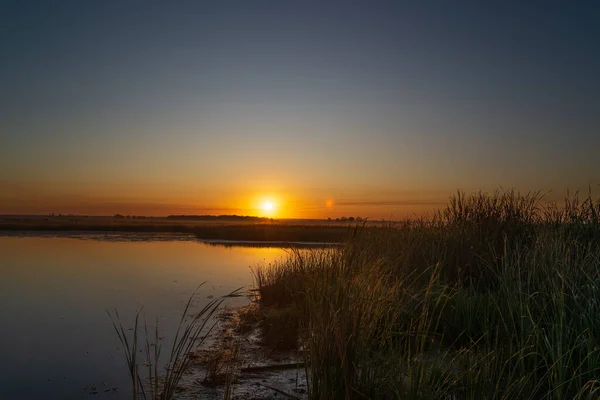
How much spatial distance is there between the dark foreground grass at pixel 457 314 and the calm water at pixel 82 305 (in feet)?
10.2

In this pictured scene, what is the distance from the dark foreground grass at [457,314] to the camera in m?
3.75

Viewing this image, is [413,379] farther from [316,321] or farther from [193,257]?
[193,257]

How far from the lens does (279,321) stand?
30.1 ft

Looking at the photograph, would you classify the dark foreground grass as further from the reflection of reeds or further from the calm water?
the calm water

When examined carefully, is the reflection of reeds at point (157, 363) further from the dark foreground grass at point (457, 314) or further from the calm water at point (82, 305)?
the dark foreground grass at point (457, 314)

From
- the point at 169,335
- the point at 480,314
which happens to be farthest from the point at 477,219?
the point at 169,335

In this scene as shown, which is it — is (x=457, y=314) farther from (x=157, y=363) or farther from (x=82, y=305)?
(x=82, y=305)

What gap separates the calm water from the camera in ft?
22.6

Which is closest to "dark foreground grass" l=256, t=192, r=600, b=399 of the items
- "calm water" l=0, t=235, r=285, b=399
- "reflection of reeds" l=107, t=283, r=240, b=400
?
"reflection of reeds" l=107, t=283, r=240, b=400

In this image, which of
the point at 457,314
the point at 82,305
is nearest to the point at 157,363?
the point at 457,314

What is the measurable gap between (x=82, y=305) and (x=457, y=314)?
989 centimetres

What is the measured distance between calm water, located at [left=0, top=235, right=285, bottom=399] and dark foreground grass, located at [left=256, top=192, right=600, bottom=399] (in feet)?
10.2

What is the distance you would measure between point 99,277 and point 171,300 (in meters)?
5.74

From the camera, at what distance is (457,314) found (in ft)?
22.7
